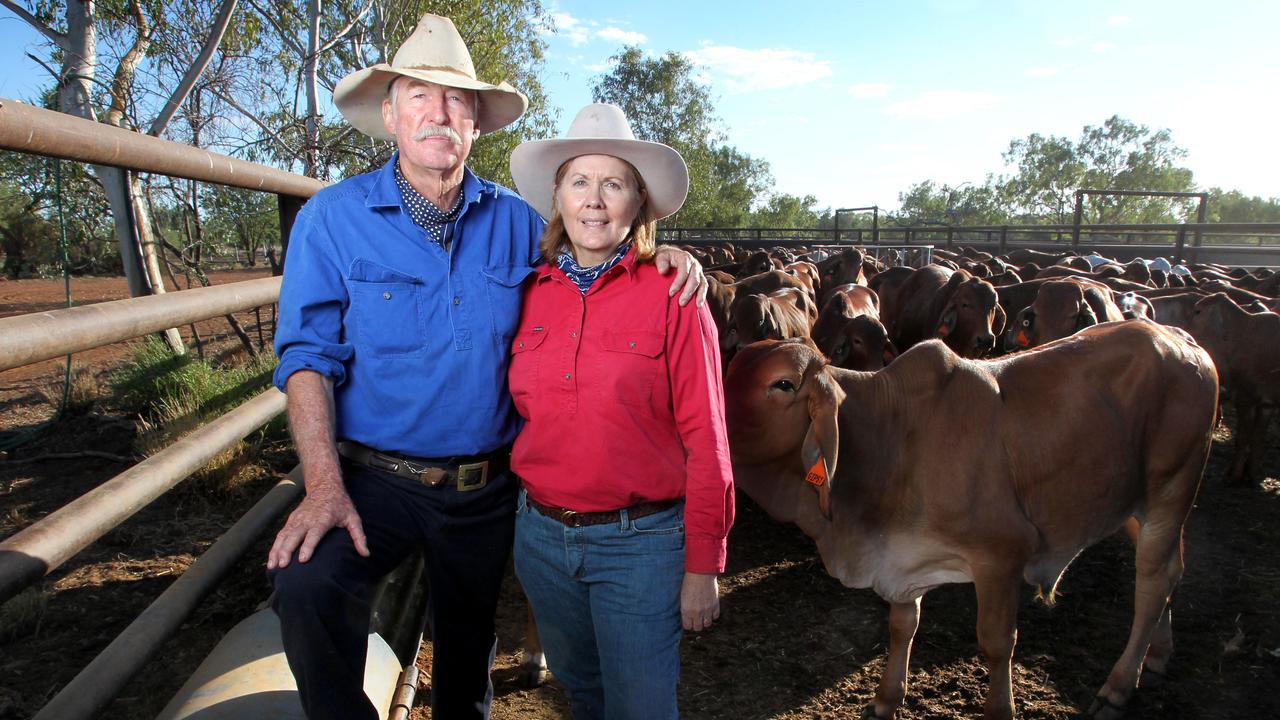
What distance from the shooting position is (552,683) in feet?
13.4

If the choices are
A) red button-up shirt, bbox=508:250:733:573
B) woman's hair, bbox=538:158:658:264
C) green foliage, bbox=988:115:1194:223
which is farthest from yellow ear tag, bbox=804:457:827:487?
green foliage, bbox=988:115:1194:223

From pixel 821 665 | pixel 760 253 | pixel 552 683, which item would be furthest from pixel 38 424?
pixel 760 253

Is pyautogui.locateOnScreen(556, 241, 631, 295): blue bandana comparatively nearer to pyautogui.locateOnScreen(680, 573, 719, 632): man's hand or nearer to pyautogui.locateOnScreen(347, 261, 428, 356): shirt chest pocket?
pyautogui.locateOnScreen(347, 261, 428, 356): shirt chest pocket

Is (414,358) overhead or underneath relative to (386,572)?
overhead

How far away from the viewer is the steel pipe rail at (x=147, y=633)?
6.81 feet

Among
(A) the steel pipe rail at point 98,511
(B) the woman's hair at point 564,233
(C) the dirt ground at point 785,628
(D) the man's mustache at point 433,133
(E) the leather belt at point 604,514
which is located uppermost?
(D) the man's mustache at point 433,133

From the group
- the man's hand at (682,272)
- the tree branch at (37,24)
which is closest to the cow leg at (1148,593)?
the man's hand at (682,272)

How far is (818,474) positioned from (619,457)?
1.24 meters

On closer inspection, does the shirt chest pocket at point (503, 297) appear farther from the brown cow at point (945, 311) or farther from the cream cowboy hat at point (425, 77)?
the brown cow at point (945, 311)

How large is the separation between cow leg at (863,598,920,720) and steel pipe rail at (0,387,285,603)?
3186 mm

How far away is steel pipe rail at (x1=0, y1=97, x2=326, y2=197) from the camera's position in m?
1.86

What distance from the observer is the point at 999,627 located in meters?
3.57

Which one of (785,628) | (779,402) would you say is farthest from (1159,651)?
(779,402)

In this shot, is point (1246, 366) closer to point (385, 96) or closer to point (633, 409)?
point (633, 409)
